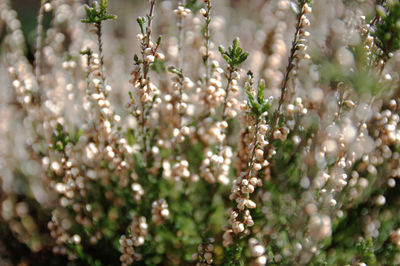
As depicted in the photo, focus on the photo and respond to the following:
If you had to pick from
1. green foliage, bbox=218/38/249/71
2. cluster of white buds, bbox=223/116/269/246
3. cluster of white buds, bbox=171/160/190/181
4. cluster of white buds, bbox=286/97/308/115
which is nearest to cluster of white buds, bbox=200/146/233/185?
cluster of white buds, bbox=171/160/190/181

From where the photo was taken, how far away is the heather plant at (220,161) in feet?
5.11

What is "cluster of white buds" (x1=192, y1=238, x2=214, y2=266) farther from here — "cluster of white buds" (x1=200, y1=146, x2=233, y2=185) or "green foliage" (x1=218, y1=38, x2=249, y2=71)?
"green foliage" (x1=218, y1=38, x2=249, y2=71)

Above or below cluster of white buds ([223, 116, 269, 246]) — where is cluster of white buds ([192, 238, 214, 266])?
below

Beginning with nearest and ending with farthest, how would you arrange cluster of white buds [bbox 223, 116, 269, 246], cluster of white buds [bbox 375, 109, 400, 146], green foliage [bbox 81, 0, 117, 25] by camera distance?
cluster of white buds [bbox 223, 116, 269, 246], green foliage [bbox 81, 0, 117, 25], cluster of white buds [bbox 375, 109, 400, 146]

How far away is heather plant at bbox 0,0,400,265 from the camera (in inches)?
61.4

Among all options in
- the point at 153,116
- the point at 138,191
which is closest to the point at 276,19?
the point at 153,116

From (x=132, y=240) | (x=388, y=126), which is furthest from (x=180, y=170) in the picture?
(x=388, y=126)

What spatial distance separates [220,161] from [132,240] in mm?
543

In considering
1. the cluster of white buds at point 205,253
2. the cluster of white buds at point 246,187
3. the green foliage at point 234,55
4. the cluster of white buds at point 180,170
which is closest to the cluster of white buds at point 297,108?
the cluster of white buds at point 246,187

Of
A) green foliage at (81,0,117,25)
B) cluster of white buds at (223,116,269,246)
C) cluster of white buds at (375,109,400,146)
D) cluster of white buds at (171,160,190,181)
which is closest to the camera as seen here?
cluster of white buds at (223,116,269,246)

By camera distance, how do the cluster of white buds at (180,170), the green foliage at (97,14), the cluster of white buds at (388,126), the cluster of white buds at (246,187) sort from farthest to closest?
the cluster of white buds at (180,170) < the cluster of white buds at (388,126) < the green foliage at (97,14) < the cluster of white buds at (246,187)

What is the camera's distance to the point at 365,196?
2.15 meters

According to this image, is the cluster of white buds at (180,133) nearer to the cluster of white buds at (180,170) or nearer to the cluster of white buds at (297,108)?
the cluster of white buds at (180,170)

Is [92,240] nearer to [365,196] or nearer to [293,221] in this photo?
[293,221]
